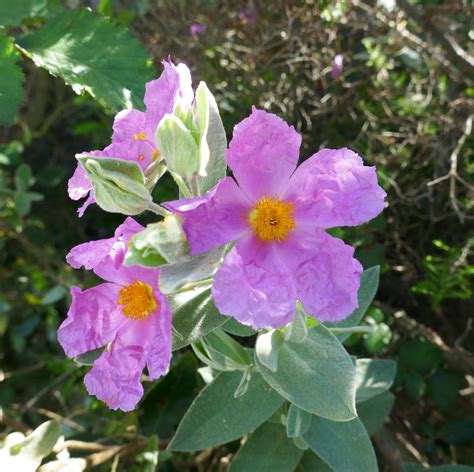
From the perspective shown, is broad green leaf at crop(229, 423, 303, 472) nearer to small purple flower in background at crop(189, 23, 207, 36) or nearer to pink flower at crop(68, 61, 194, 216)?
pink flower at crop(68, 61, 194, 216)

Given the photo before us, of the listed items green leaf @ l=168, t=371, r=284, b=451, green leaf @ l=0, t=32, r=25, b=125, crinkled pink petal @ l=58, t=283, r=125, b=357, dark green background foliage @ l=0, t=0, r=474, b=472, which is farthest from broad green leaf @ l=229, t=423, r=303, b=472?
green leaf @ l=0, t=32, r=25, b=125

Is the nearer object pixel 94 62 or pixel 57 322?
pixel 94 62

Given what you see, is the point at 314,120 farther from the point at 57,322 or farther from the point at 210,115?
the point at 57,322

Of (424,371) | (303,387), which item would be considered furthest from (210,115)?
(424,371)

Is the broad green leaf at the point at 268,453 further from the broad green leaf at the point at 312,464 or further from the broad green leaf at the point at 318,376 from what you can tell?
the broad green leaf at the point at 318,376

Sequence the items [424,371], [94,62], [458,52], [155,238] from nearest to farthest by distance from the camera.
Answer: [155,238]
[94,62]
[424,371]
[458,52]

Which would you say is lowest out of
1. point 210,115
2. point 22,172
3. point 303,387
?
point 22,172
